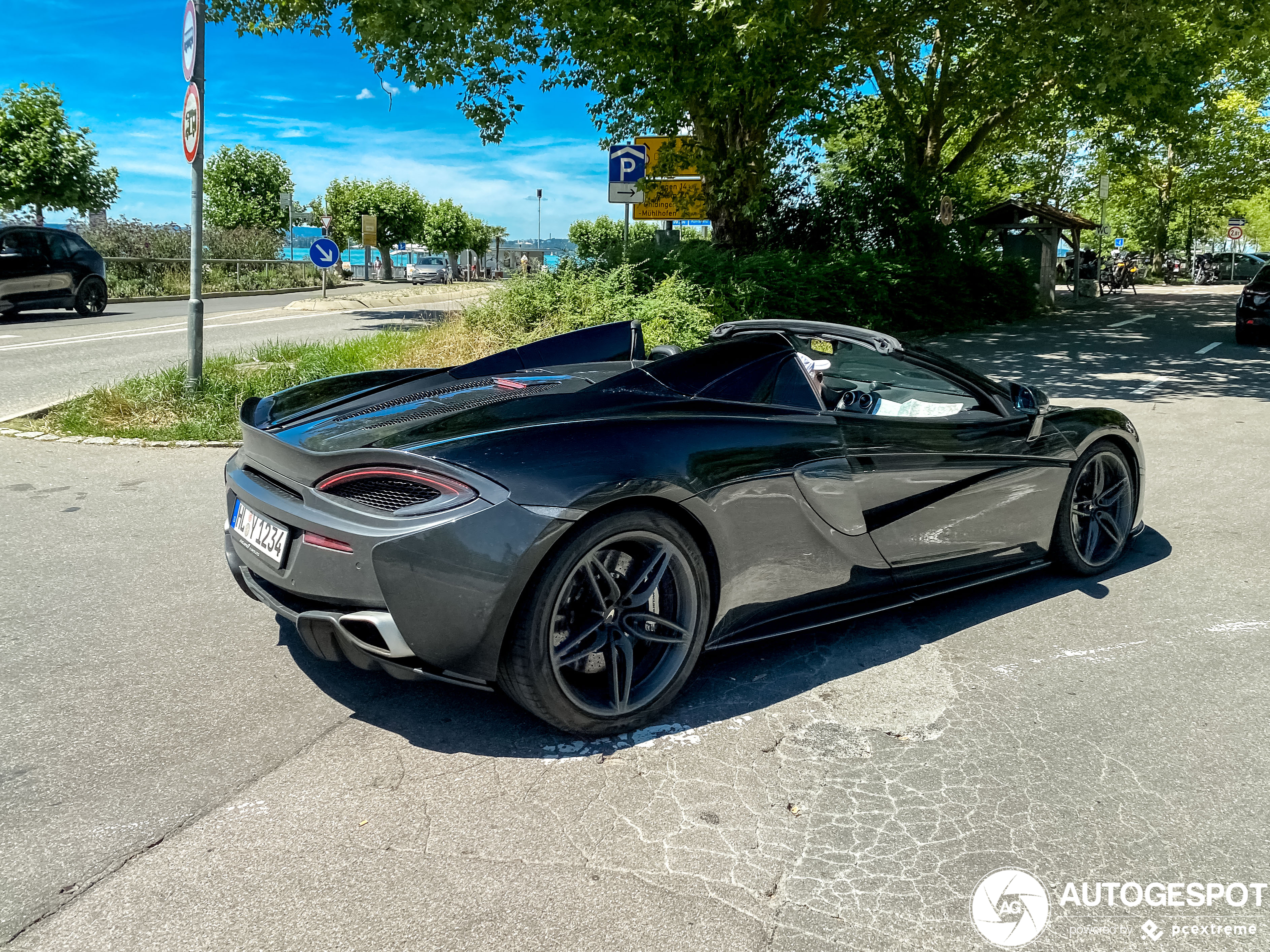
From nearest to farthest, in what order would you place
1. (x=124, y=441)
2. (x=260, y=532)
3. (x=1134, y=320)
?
(x=260, y=532)
(x=124, y=441)
(x=1134, y=320)

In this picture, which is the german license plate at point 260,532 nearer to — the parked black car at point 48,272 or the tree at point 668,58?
the tree at point 668,58

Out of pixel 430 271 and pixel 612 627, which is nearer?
pixel 612 627

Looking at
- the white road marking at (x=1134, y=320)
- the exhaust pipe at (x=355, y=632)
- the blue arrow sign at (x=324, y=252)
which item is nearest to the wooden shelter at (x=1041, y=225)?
the white road marking at (x=1134, y=320)

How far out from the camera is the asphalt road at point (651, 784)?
231 centimetres

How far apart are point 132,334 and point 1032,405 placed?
1636cm

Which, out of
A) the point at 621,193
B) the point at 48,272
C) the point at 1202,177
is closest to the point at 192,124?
the point at 621,193

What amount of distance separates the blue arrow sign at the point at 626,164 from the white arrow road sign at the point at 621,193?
0.23 feet

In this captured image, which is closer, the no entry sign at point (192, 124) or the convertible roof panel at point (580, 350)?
the convertible roof panel at point (580, 350)

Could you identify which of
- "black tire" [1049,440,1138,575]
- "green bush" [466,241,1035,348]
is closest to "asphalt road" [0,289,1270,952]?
"black tire" [1049,440,1138,575]

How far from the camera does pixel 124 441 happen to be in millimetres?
8039

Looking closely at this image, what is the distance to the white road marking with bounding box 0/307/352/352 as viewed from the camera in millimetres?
14898

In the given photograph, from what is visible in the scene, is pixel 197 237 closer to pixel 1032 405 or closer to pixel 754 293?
pixel 1032 405

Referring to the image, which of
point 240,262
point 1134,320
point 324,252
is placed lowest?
point 1134,320

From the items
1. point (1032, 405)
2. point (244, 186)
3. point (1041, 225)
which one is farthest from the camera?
point (244, 186)
